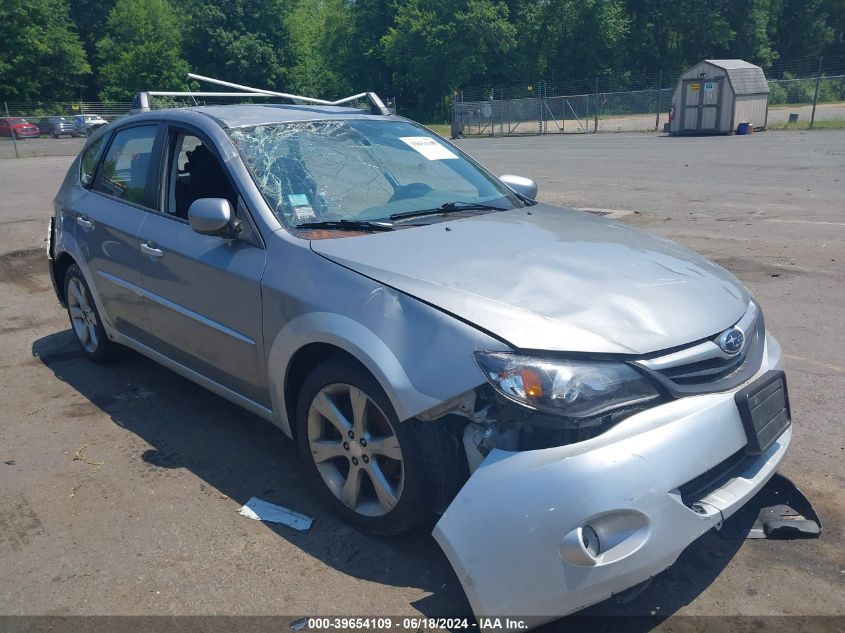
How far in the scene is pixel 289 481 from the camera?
374 cm

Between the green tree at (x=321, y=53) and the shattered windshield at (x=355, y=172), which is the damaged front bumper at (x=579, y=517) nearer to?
the shattered windshield at (x=355, y=172)

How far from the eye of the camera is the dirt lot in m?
2.83

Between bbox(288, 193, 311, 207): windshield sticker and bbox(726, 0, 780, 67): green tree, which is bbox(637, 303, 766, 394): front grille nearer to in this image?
bbox(288, 193, 311, 207): windshield sticker

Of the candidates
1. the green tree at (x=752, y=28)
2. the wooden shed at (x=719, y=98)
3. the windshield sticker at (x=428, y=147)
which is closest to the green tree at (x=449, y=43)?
the green tree at (x=752, y=28)

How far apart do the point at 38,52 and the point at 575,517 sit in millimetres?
65136

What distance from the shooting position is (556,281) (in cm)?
294

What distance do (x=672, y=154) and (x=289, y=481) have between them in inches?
760

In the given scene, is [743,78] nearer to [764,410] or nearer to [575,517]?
[764,410]

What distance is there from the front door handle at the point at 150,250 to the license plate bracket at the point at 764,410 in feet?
9.93

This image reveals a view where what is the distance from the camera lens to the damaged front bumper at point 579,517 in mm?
2348

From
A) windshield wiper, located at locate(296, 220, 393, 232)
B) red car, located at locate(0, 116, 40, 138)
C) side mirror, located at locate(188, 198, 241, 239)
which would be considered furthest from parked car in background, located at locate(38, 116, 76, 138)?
windshield wiper, located at locate(296, 220, 393, 232)

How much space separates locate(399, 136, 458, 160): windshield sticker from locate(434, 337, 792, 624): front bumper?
239 cm

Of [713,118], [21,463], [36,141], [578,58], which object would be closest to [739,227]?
[21,463]

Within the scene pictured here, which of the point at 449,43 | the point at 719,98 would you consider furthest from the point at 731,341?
the point at 449,43
